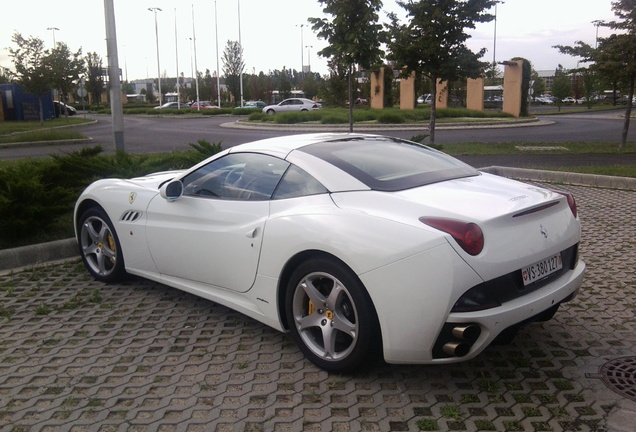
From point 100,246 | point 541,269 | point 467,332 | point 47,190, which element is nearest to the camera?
point 467,332

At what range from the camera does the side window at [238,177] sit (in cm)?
431

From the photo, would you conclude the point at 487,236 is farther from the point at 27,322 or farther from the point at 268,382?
the point at 27,322

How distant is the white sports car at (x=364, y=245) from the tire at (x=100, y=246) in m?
0.48

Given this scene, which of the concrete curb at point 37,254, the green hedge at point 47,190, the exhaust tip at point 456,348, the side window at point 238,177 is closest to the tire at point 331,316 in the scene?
the exhaust tip at point 456,348

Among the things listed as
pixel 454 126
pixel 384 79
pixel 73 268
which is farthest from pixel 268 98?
pixel 73 268

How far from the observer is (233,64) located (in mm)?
64812

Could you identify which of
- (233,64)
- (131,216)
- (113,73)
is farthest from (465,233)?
(233,64)

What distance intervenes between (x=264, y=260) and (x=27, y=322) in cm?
216

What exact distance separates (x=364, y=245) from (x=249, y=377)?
1.15 m

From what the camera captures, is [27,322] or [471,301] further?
[27,322]

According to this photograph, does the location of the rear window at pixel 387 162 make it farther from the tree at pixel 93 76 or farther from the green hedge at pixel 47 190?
the tree at pixel 93 76

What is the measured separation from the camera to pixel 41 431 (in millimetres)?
3213

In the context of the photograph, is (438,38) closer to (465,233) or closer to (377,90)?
(465,233)

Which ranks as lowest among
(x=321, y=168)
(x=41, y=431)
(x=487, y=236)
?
(x=41, y=431)
